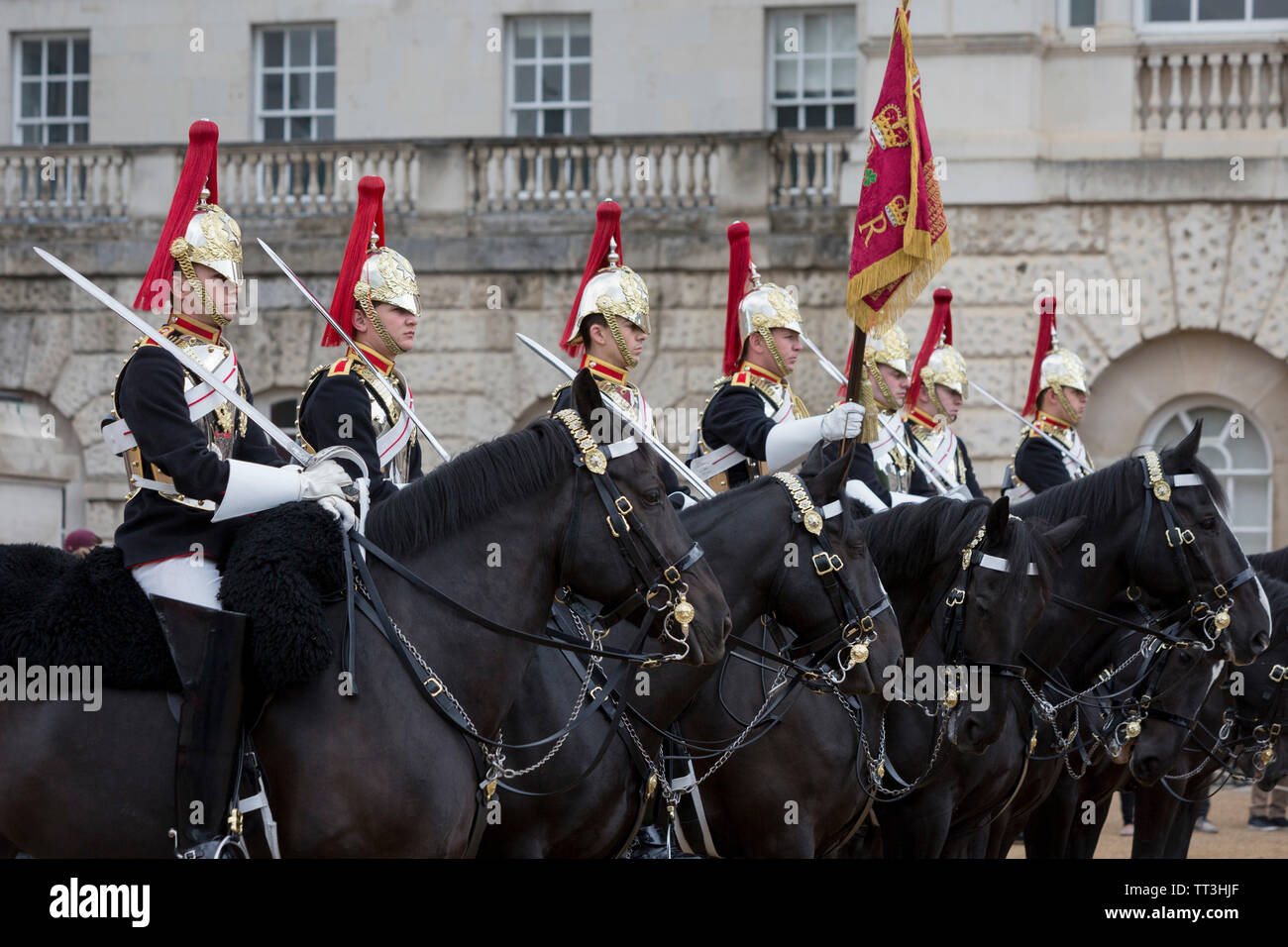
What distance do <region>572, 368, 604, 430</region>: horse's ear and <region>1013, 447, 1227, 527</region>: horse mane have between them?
11.0ft

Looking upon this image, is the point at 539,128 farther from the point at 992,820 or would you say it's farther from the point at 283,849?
the point at 283,849

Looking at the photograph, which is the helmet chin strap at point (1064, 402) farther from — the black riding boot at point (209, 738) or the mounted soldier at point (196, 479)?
the black riding boot at point (209, 738)

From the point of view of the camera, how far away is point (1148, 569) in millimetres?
8109

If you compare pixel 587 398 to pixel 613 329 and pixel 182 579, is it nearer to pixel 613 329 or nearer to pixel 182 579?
pixel 182 579

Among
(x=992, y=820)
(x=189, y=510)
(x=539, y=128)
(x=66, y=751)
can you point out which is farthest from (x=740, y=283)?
(x=539, y=128)

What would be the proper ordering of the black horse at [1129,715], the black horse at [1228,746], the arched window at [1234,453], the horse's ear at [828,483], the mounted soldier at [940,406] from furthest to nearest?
the arched window at [1234,453], the mounted soldier at [940,406], the black horse at [1228,746], the black horse at [1129,715], the horse's ear at [828,483]

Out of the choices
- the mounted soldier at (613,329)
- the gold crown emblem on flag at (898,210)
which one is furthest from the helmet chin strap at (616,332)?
the gold crown emblem on flag at (898,210)

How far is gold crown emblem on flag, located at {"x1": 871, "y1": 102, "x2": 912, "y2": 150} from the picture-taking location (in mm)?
7156

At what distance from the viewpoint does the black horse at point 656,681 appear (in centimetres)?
590

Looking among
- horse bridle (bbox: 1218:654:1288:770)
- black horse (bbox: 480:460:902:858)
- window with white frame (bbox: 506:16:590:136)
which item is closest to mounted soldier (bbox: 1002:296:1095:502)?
horse bridle (bbox: 1218:654:1288:770)

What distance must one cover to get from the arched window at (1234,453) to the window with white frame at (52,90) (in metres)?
11.6

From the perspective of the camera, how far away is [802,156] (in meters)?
17.3

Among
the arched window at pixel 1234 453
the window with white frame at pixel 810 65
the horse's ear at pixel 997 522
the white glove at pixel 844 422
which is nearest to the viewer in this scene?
the white glove at pixel 844 422
